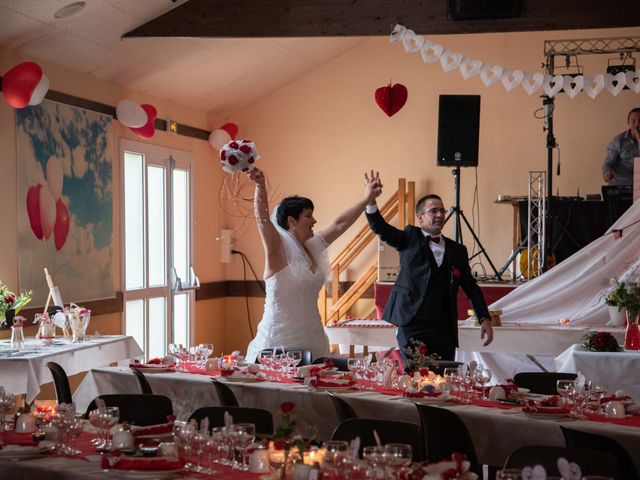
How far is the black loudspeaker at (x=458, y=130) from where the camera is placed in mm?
10227

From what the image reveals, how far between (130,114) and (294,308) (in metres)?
4.14

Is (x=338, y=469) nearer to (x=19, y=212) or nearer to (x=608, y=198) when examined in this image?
(x=19, y=212)

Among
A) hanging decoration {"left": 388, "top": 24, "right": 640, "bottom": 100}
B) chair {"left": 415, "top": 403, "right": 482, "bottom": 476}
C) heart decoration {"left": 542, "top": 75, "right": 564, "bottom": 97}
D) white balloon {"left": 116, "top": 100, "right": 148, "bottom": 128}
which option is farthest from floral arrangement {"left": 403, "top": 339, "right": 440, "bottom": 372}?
white balloon {"left": 116, "top": 100, "right": 148, "bottom": 128}

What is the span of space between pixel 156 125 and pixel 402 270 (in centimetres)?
515

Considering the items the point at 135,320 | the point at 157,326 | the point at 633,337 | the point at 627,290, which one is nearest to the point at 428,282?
the point at 633,337

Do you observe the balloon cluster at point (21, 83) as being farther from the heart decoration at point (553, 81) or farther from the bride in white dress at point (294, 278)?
the heart decoration at point (553, 81)

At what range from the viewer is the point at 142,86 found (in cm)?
1010

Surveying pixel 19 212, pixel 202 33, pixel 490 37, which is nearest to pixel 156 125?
pixel 202 33

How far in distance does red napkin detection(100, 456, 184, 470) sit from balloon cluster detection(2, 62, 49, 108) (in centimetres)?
455

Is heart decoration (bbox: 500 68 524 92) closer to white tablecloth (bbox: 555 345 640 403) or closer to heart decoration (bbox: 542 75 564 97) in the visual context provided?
heart decoration (bbox: 542 75 564 97)

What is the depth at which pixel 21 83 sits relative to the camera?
730cm

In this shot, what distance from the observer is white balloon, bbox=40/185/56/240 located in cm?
830

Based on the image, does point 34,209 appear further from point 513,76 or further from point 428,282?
point 513,76

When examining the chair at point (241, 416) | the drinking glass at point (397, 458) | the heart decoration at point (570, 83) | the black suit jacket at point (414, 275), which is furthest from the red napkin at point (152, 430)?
the heart decoration at point (570, 83)
